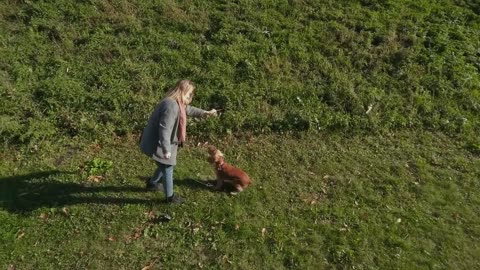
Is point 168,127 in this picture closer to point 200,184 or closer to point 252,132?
point 200,184

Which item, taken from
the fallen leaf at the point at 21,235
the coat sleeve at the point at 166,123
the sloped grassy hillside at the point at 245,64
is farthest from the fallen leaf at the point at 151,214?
the sloped grassy hillside at the point at 245,64

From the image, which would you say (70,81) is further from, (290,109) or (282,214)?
(282,214)

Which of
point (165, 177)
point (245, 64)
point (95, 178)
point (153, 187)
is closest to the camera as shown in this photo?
point (165, 177)

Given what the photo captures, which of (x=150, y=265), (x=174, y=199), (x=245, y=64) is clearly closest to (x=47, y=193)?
(x=174, y=199)

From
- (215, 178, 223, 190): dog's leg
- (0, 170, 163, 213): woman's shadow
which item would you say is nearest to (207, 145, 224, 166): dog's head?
(215, 178, 223, 190): dog's leg

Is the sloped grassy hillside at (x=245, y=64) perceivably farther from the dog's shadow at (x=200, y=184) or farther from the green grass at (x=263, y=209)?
the dog's shadow at (x=200, y=184)

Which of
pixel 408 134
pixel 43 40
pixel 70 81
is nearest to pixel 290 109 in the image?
pixel 408 134

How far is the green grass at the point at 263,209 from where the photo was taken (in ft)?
24.3

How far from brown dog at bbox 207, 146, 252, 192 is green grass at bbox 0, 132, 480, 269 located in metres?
0.33

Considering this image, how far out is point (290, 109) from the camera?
34.2 ft

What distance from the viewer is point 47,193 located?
8258 millimetres

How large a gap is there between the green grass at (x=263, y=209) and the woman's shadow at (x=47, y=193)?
0.7 inches

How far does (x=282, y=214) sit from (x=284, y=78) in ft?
13.1

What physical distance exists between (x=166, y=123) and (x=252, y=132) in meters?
3.22
